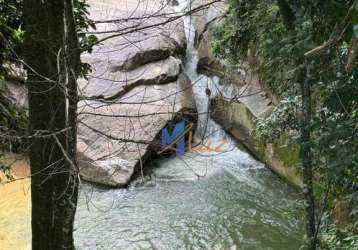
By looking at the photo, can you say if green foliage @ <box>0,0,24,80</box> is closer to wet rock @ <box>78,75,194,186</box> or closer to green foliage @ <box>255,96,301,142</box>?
green foliage @ <box>255,96,301,142</box>

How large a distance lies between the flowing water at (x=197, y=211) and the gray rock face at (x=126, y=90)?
0.40 m

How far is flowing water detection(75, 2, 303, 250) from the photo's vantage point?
16.7 feet

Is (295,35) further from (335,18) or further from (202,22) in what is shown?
(202,22)

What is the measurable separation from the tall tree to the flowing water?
1483 millimetres

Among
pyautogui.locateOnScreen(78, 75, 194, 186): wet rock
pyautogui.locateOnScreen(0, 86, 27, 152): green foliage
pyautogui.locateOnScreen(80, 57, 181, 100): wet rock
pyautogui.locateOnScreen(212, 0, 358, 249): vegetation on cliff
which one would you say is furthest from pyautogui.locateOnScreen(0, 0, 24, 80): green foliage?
pyautogui.locateOnScreen(80, 57, 181, 100): wet rock

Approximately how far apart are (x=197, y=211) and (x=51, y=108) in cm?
338

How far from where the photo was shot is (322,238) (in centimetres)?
309

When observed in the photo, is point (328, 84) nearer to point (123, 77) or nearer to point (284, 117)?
point (284, 117)

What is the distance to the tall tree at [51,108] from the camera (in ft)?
8.70

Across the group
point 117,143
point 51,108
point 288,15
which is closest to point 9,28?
point 51,108

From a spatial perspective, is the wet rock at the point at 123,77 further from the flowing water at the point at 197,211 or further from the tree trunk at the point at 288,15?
the tree trunk at the point at 288,15

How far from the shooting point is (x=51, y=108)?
274 centimetres

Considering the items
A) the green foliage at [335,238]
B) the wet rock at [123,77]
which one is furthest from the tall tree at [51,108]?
the wet rock at [123,77]

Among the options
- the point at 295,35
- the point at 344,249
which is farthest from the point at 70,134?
the point at 344,249
